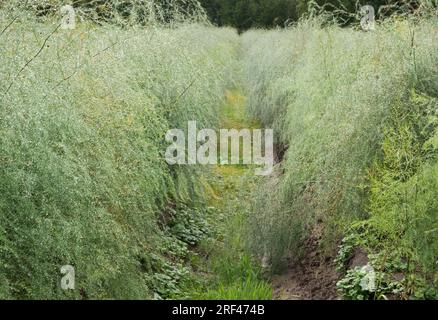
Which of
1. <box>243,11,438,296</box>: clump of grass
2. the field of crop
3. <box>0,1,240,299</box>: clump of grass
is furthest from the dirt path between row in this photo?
<box>0,1,240,299</box>: clump of grass

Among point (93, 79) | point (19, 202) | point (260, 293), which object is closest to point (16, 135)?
point (19, 202)

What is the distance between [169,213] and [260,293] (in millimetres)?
2045

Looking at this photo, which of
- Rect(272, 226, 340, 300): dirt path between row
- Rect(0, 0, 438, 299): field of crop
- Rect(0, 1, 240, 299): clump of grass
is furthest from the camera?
Rect(272, 226, 340, 300): dirt path between row

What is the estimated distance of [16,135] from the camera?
9.59ft

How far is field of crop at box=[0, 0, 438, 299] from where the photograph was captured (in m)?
3.01

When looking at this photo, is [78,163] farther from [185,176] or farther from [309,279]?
[185,176]

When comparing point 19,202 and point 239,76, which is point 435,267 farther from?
point 239,76

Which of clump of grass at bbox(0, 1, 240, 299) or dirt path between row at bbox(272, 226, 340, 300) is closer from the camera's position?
clump of grass at bbox(0, 1, 240, 299)

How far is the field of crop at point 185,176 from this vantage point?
9.89 feet

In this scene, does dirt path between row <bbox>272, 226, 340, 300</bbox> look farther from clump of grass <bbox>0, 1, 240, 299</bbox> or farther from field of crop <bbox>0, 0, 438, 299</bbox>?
clump of grass <bbox>0, 1, 240, 299</bbox>

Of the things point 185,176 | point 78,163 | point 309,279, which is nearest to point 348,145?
point 309,279

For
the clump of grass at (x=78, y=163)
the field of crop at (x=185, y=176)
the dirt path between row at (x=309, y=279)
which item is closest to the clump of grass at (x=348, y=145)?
the field of crop at (x=185, y=176)

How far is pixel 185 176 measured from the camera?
5934 mm

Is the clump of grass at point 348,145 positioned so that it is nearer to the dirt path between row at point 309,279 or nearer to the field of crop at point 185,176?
the field of crop at point 185,176
